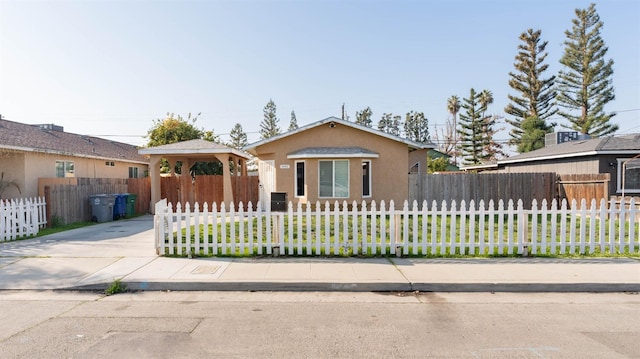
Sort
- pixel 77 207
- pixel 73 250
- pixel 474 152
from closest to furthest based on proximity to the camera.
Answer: pixel 73 250
pixel 77 207
pixel 474 152

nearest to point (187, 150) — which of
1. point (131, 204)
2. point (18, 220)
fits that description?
point (131, 204)

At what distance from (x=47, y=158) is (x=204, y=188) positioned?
661 centimetres

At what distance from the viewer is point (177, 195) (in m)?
17.9

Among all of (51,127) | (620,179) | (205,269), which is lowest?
(205,269)

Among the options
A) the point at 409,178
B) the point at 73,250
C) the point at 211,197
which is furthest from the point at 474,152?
the point at 73,250

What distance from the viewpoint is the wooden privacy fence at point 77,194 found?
12848 millimetres

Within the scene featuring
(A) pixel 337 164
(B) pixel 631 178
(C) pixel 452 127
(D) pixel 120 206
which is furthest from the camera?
(C) pixel 452 127

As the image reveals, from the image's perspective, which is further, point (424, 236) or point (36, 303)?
point (424, 236)

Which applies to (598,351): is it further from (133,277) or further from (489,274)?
(133,277)

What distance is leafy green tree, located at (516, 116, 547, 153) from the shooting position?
39625 mm

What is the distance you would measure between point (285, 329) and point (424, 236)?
4094 millimetres

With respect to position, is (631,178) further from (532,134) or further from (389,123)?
(389,123)

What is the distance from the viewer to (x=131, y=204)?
17094 mm

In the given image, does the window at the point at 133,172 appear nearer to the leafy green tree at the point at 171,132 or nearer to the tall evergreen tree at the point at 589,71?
the leafy green tree at the point at 171,132
